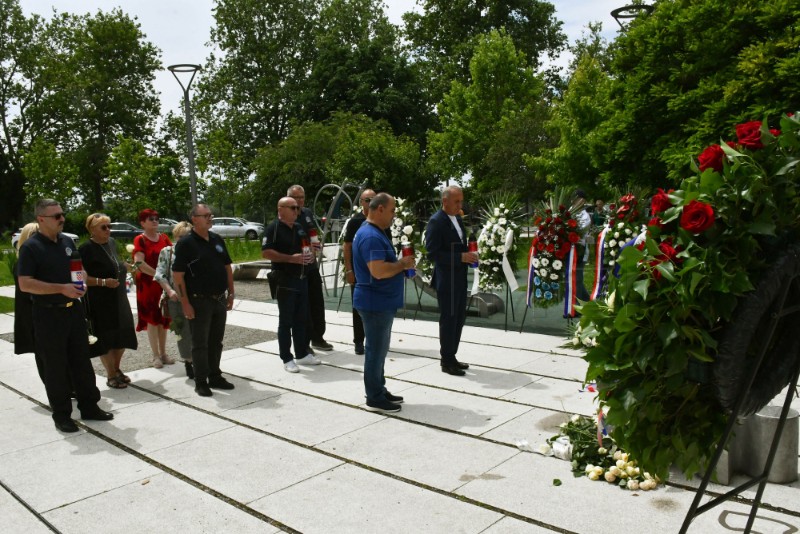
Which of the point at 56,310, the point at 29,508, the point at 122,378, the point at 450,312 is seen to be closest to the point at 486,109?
the point at 450,312

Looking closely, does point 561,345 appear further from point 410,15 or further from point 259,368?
point 410,15

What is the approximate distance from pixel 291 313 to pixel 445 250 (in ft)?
6.13

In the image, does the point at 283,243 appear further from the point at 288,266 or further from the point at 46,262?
the point at 46,262

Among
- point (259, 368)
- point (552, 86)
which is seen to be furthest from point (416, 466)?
point (552, 86)

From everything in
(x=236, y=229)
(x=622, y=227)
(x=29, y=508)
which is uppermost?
(x=622, y=227)

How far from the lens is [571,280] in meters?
8.94

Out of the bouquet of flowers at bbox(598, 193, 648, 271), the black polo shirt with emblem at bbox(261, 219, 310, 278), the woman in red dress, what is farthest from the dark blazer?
the woman in red dress

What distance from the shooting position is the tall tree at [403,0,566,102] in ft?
139

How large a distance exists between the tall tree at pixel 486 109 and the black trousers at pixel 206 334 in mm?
23233

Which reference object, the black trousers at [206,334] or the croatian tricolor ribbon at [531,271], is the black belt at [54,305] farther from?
the croatian tricolor ribbon at [531,271]

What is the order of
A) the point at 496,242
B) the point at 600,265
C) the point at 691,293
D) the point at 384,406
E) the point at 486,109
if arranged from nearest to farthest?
the point at 691,293
the point at 384,406
the point at 600,265
the point at 496,242
the point at 486,109

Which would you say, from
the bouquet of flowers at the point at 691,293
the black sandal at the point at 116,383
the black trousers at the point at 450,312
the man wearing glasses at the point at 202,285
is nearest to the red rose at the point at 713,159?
the bouquet of flowers at the point at 691,293

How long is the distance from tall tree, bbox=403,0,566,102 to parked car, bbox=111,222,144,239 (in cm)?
2037

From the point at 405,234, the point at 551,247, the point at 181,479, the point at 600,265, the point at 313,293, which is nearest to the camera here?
the point at 181,479
